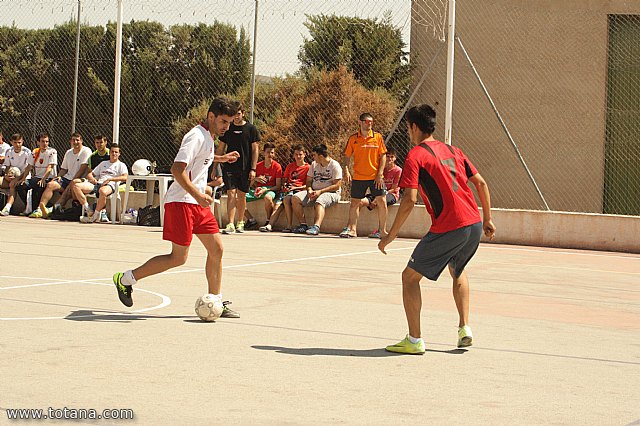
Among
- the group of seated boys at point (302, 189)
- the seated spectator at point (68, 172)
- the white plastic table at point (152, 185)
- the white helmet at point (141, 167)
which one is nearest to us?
the group of seated boys at point (302, 189)

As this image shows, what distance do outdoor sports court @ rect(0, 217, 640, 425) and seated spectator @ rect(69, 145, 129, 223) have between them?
655cm

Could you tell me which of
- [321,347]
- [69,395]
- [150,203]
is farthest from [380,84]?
[69,395]

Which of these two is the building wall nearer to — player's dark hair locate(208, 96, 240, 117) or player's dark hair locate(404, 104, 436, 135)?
player's dark hair locate(208, 96, 240, 117)

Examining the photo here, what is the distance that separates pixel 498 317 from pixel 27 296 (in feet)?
12.9

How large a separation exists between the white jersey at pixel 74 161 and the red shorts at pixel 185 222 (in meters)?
12.2

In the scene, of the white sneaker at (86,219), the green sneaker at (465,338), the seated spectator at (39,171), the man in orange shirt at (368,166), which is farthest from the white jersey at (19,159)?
the green sneaker at (465,338)

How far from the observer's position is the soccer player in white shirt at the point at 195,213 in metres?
8.15

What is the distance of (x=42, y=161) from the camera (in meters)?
20.9

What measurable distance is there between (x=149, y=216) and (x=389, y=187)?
14.1 ft

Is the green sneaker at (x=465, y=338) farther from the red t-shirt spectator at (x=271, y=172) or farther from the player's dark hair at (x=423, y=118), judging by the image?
the red t-shirt spectator at (x=271, y=172)

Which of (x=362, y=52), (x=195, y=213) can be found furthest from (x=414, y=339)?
(x=362, y=52)

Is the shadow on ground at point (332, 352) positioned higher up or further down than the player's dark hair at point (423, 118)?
further down

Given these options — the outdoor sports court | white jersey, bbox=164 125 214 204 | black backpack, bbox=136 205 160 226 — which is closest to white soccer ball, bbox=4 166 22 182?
black backpack, bbox=136 205 160 226

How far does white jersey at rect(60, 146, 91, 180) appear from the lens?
2005 cm
